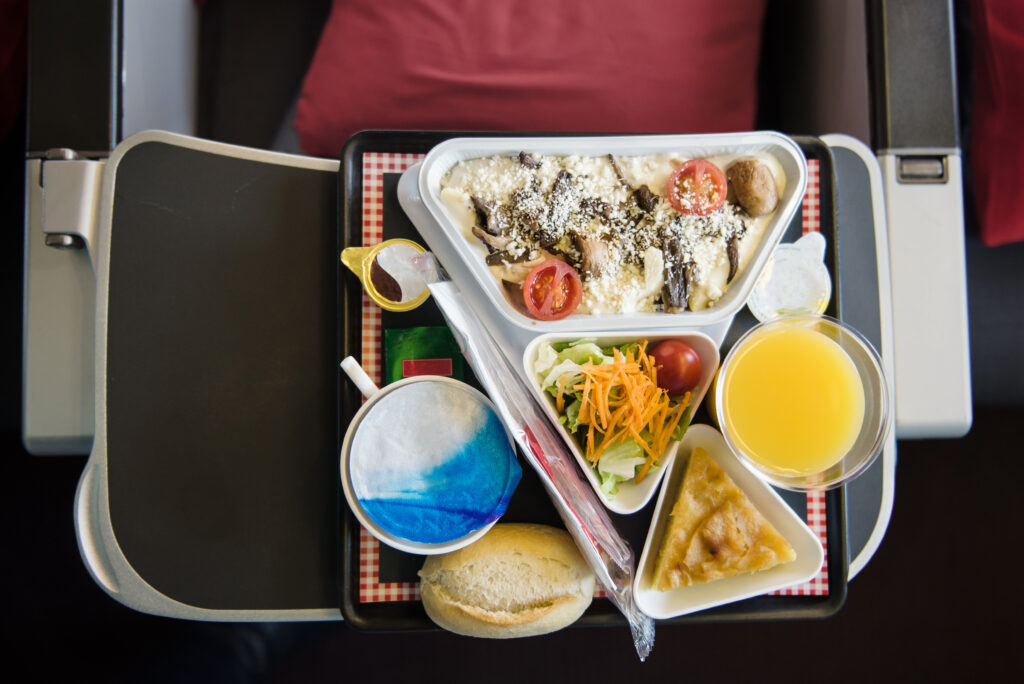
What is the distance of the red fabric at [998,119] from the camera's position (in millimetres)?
1448

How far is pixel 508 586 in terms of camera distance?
3.69 feet

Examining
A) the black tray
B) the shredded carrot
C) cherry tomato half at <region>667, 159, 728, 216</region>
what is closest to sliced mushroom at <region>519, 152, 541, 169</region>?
the black tray

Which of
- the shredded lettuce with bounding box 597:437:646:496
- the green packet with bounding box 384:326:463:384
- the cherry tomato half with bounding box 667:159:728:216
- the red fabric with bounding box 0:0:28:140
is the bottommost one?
the shredded lettuce with bounding box 597:437:646:496

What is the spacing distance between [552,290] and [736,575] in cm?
60

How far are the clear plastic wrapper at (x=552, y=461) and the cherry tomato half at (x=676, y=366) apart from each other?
22 cm

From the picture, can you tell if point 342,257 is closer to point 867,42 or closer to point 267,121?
point 267,121

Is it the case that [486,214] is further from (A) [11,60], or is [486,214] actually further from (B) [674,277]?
(A) [11,60]

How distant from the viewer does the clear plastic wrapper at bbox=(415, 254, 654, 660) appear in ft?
3.49

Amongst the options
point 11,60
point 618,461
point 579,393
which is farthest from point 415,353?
point 11,60

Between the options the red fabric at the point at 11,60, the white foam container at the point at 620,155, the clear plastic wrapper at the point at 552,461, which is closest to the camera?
the clear plastic wrapper at the point at 552,461

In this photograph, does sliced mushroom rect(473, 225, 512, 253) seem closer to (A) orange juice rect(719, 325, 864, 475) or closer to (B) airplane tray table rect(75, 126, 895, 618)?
(B) airplane tray table rect(75, 126, 895, 618)

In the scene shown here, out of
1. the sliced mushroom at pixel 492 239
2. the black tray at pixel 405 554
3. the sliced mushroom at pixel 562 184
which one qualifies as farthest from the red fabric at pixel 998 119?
the sliced mushroom at pixel 492 239

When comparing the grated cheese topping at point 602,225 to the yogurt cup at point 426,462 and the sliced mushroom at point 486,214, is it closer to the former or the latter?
the sliced mushroom at point 486,214

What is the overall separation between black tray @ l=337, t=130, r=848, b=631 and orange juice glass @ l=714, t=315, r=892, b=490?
0.09 metres
